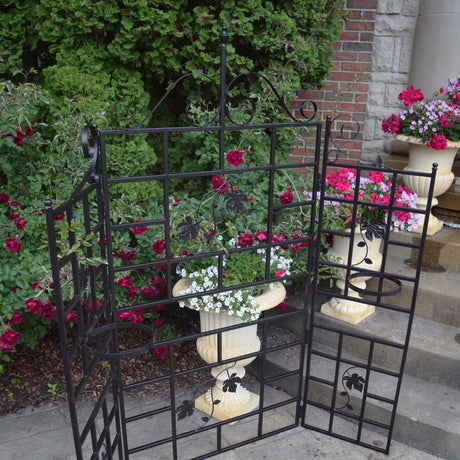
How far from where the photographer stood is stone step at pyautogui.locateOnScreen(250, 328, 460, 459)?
91.7 inches

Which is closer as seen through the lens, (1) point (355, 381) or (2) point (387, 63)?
(1) point (355, 381)

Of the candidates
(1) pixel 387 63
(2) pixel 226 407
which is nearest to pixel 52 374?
(2) pixel 226 407

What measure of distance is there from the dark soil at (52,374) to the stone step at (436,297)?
4.28ft

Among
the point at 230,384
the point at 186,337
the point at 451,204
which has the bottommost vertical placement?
the point at 230,384

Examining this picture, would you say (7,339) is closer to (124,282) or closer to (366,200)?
(124,282)

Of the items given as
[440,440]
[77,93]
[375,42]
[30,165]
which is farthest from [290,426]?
[375,42]

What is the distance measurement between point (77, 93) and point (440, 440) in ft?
8.65

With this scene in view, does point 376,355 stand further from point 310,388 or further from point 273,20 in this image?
point 273,20

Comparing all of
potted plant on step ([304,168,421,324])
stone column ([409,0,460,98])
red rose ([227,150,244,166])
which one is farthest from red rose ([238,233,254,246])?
stone column ([409,0,460,98])

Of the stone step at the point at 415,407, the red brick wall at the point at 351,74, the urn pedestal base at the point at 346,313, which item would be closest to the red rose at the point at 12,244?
the stone step at the point at 415,407

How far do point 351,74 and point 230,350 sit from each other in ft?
8.15

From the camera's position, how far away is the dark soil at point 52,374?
2729mm

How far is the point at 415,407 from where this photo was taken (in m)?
2.45

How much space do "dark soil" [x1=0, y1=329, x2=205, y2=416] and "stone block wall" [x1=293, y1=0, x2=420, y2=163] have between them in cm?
205
